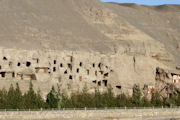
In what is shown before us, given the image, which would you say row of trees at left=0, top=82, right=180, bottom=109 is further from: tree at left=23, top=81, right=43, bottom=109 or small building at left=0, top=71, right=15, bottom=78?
small building at left=0, top=71, right=15, bottom=78

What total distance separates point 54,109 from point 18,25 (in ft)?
74.9

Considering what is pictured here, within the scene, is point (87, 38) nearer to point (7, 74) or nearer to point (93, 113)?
point (7, 74)

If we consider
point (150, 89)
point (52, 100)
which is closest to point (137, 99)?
point (150, 89)

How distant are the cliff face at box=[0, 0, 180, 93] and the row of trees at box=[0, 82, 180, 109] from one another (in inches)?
137

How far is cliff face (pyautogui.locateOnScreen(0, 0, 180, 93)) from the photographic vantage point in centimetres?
7094

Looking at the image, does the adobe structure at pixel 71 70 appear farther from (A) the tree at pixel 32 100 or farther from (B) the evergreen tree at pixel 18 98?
(A) the tree at pixel 32 100

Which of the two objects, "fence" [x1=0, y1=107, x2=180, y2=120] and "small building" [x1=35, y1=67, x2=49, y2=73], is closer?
"fence" [x1=0, y1=107, x2=180, y2=120]

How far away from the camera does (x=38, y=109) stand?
57.0 meters

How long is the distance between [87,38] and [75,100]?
2146 centimetres

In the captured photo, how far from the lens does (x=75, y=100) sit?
62.8 meters

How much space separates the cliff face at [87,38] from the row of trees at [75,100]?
3475 millimetres

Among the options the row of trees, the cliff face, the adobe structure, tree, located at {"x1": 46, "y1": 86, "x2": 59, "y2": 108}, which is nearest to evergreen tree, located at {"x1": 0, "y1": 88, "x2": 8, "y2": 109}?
the row of trees

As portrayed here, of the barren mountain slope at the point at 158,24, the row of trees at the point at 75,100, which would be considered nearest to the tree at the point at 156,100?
the row of trees at the point at 75,100

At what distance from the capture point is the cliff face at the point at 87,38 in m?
70.9
